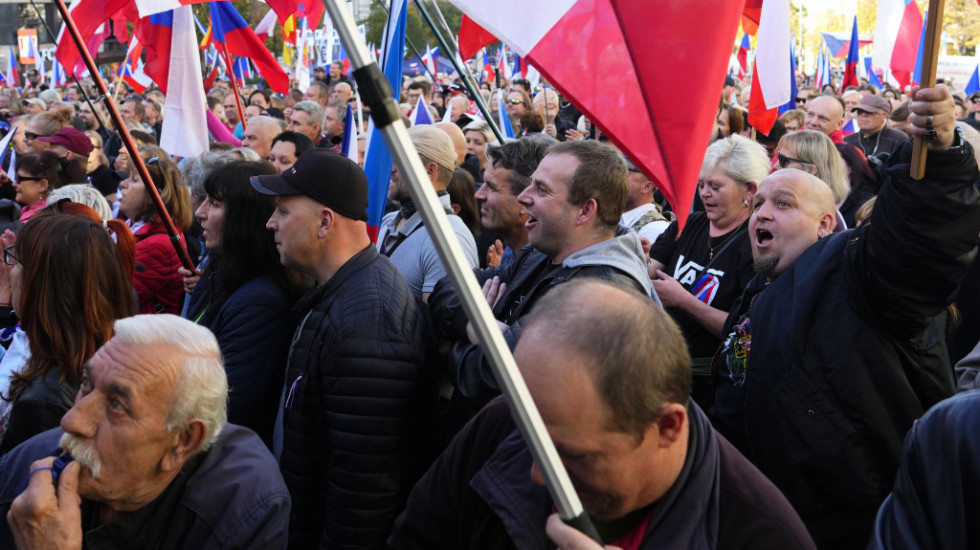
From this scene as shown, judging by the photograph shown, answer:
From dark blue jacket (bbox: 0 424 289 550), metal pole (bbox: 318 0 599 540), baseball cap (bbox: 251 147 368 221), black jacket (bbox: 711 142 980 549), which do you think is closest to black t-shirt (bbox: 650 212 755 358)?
black jacket (bbox: 711 142 980 549)

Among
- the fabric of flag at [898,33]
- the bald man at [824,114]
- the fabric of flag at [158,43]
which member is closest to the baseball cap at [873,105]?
the bald man at [824,114]

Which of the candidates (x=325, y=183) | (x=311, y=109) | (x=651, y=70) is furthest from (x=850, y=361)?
(x=311, y=109)

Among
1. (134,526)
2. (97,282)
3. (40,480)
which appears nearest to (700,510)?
(134,526)

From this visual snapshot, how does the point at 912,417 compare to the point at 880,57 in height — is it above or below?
above

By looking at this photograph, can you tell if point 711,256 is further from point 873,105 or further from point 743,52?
point 743,52

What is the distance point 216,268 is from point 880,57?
975 cm

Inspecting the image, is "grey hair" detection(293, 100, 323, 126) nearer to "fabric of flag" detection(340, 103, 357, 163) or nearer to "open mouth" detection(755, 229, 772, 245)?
"fabric of flag" detection(340, 103, 357, 163)

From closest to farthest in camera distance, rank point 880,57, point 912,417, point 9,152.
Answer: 1. point 912,417
2. point 9,152
3. point 880,57

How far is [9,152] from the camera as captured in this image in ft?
33.6

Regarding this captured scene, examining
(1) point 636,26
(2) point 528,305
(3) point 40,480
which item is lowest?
(2) point 528,305

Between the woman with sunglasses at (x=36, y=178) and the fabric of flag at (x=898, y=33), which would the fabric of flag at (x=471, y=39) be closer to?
the woman with sunglasses at (x=36, y=178)

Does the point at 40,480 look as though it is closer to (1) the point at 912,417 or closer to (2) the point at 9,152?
(1) the point at 912,417

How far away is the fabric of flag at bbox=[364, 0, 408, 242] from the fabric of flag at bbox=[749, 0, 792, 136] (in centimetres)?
213

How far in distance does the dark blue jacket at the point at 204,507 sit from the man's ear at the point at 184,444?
5 centimetres
